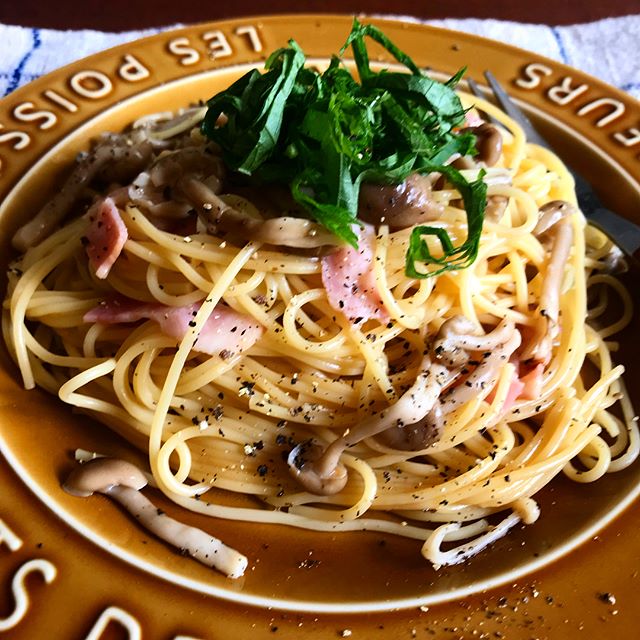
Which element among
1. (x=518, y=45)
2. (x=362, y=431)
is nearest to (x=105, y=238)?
(x=362, y=431)


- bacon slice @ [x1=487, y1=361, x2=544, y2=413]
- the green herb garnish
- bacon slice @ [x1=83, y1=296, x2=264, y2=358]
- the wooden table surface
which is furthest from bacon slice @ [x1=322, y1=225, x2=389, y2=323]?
the wooden table surface

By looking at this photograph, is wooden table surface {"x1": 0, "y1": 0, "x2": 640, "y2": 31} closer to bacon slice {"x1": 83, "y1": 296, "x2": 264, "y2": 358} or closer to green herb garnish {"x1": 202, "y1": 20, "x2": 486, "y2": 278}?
green herb garnish {"x1": 202, "y1": 20, "x2": 486, "y2": 278}

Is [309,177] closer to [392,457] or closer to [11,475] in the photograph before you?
[392,457]

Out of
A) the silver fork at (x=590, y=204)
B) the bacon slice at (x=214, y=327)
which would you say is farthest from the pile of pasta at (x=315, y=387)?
the silver fork at (x=590, y=204)

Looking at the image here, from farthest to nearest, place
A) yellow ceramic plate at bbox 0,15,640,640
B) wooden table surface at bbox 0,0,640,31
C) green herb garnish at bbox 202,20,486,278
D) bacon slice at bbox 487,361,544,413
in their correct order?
wooden table surface at bbox 0,0,640,31
bacon slice at bbox 487,361,544,413
green herb garnish at bbox 202,20,486,278
yellow ceramic plate at bbox 0,15,640,640

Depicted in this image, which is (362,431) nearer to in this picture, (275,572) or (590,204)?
(275,572)
